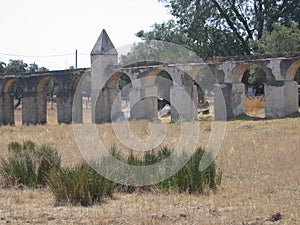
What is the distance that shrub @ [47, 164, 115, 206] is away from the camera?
7.10 metres

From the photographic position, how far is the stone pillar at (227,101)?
26042 mm

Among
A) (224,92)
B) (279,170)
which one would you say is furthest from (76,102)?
(279,170)

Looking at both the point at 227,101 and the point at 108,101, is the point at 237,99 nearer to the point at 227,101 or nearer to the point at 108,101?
the point at 227,101

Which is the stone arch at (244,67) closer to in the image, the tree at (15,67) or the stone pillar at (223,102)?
the stone pillar at (223,102)

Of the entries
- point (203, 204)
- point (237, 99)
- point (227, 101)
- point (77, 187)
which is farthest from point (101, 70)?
point (203, 204)

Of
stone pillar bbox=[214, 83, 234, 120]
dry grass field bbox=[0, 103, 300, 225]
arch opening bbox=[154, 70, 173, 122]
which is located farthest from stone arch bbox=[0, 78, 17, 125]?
dry grass field bbox=[0, 103, 300, 225]

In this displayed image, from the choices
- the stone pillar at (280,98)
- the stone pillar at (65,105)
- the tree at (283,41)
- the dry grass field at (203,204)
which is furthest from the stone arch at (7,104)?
the dry grass field at (203,204)

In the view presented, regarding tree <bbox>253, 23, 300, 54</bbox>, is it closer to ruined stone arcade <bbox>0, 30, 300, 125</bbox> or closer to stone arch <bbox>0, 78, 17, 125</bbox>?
ruined stone arcade <bbox>0, 30, 300, 125</bbox>

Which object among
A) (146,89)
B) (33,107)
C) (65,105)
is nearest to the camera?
(146,89)

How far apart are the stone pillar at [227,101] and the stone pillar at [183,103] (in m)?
1.43

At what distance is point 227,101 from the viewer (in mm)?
26172

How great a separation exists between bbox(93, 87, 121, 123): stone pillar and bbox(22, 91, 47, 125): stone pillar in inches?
224

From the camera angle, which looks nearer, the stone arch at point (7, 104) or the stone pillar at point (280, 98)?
the stone pillar at point (280, 98)

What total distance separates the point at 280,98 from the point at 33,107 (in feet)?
54.8
